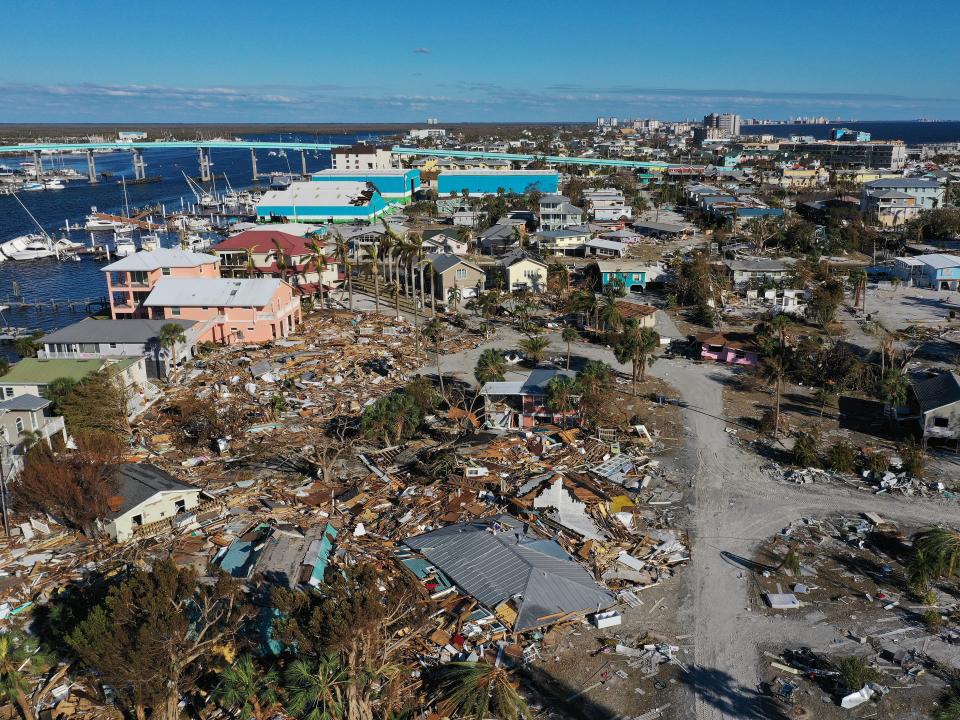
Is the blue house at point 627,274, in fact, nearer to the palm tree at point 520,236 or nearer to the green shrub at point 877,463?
the palm tree at point 520,236

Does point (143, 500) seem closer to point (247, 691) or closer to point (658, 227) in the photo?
point (247, 691)

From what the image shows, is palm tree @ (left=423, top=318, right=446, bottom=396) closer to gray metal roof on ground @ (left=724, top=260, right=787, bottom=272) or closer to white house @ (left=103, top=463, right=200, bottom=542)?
white house @ (left=103, top=463, right=200, bottom=542)

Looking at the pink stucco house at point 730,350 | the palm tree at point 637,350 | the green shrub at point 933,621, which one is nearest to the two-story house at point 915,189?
the pink stucco house at point 730,350

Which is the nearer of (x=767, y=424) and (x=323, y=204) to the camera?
(x=767, y=424)

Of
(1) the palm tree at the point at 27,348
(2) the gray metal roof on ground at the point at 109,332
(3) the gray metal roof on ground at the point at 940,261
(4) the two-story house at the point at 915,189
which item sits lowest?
(1) the palm tree at the point at 27,348

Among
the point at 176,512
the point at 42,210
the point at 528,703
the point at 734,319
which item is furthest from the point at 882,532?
the point at 42,210

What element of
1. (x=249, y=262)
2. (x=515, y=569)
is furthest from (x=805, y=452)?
(x=249, y=262)

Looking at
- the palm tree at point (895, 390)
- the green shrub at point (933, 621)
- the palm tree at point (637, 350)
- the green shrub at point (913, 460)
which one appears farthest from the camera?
the palm tree at point (637, 350)
